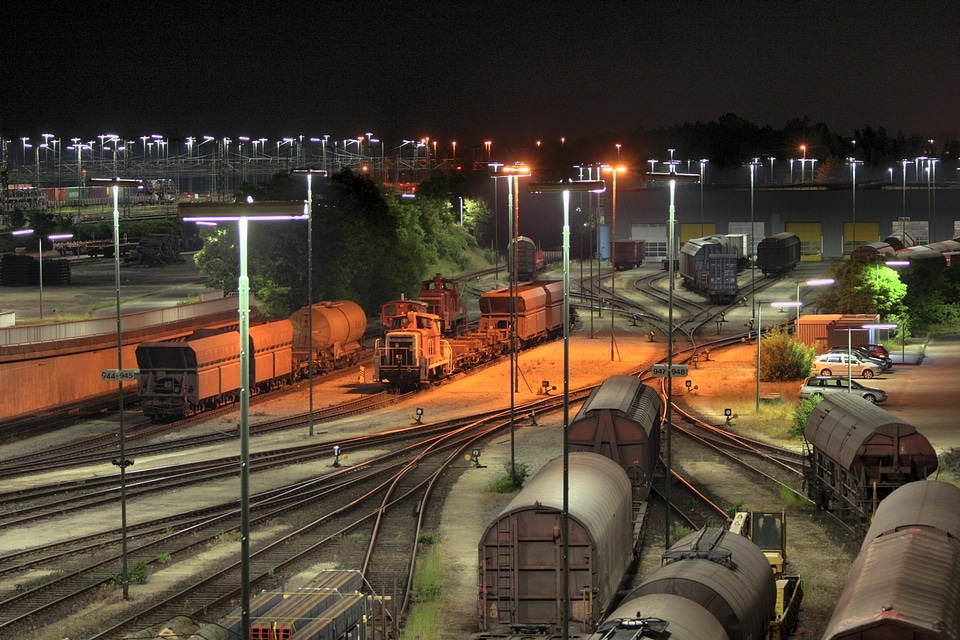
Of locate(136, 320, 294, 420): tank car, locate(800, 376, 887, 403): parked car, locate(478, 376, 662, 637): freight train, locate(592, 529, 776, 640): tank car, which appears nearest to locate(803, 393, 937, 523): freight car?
locate(478, 376, 662, 637): freight train

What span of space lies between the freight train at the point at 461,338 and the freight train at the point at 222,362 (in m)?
4.19

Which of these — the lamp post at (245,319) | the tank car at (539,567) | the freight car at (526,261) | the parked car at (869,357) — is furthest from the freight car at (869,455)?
the freight car at (526,261)

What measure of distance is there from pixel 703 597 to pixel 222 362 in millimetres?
34211

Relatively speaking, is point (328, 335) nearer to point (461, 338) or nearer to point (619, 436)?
point (461, 338)

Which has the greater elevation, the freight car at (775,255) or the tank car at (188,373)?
the freight car at (775,255)

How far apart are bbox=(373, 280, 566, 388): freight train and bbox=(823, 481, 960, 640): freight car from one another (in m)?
25.3

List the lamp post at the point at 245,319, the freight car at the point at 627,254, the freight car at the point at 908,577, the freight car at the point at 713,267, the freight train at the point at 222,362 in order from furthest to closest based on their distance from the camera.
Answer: the freight car at the point at 627,254
the freight car at the point at 713,267
the freight train at the point at 222,362
the freight car at the point at 908,577
the lamp post at the point at 245,319

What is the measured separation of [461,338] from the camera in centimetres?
6350

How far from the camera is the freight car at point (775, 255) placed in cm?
9956

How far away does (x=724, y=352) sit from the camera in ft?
223

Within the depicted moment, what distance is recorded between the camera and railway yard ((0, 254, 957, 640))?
2627cm

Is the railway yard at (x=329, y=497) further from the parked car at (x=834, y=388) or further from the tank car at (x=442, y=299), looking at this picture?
the tank car at (x=442, y=299)

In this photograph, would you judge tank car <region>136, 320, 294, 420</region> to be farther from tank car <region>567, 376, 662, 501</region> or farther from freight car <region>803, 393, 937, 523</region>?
freight car <region>803, 393, 937, 523</region>

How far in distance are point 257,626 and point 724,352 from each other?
5170 cm
